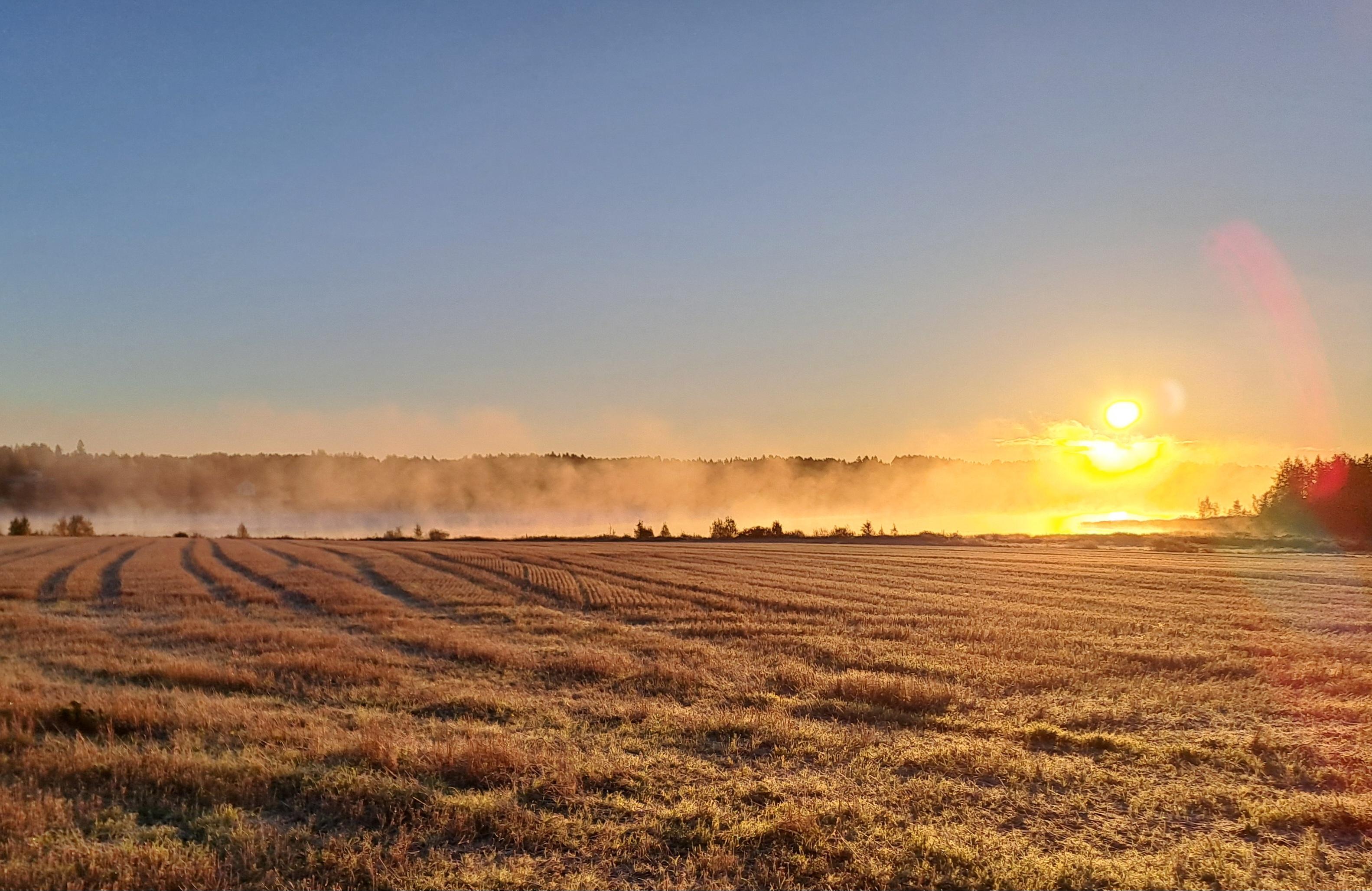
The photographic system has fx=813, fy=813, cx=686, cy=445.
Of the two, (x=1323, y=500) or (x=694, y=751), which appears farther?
(x=1323, y=500)

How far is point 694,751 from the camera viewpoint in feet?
33.0

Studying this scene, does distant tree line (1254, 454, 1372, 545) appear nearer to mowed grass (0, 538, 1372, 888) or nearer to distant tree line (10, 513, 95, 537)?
mowed grass (0, 538, 1372, 888)

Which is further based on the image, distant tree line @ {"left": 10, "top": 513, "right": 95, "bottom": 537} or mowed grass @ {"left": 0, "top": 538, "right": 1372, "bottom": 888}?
distant tree line @ {"left": 10, "top": 513, "right": 95, "bottom": 537}

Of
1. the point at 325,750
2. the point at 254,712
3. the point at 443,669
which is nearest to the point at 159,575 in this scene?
the point at 443,669

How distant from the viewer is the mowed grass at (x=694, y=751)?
686 cm

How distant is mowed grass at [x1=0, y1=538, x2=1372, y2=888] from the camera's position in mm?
6855

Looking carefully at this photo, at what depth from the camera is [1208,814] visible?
26.7 feet

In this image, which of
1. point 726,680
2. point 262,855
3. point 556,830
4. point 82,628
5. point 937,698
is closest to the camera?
point 262,855

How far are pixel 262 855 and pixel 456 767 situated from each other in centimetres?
223

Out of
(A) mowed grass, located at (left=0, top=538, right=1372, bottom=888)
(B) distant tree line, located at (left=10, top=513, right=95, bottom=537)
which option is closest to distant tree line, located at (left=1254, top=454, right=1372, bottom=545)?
(A) mowed grass, located at (left=0, top=538, right=1372, bottom=888)

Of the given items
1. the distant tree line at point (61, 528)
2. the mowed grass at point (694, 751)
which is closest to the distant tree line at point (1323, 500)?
the mowed grass at point (694, 751)

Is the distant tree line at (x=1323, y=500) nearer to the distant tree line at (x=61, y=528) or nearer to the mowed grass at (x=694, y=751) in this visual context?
the mowed grass at (x=694, y=751)

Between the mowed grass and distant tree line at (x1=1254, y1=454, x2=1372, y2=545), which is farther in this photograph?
distant tree line at (x1=1254, y1=454, x2=1372, y2=545)

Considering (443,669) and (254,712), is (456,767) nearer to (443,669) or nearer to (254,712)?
(254,712)
